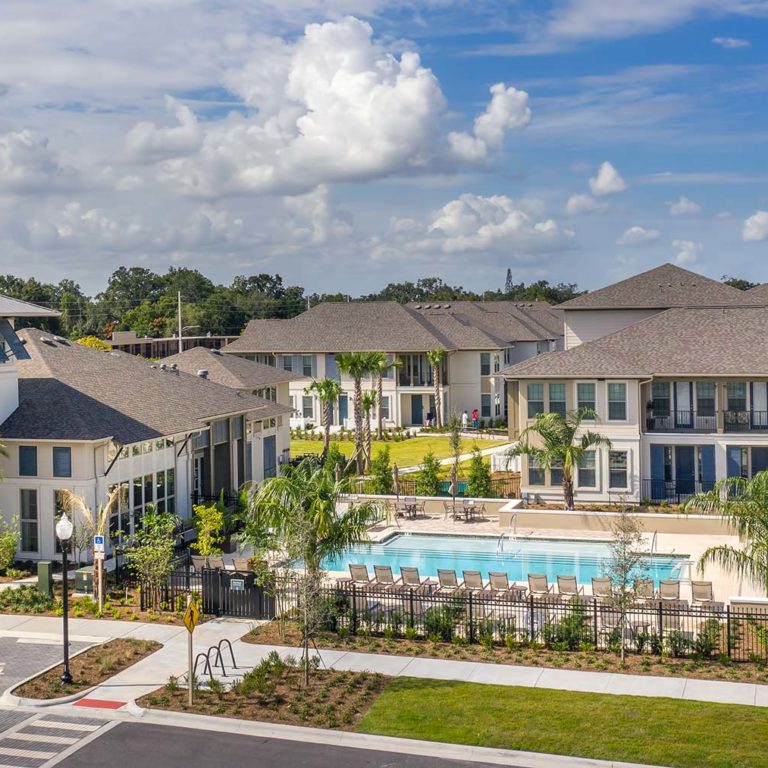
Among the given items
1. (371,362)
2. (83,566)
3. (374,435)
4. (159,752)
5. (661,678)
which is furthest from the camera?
(374,435)

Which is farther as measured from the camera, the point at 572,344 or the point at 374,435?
the point at 374,435

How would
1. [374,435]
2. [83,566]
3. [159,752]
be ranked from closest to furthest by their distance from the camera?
1. [159,752]
2. [83,566]
3. [374,435]

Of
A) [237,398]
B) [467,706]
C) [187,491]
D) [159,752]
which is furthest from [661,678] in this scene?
[237,398]

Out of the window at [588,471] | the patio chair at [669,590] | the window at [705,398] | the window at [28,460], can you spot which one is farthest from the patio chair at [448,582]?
the window at [705,398]

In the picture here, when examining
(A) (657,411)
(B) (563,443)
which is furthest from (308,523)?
(A) (657,411)

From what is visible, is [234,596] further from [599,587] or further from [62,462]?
[599,587]

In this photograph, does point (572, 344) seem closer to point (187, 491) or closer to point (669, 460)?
point (669, 460)
